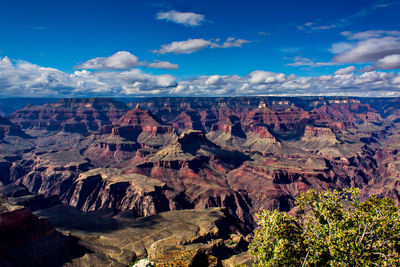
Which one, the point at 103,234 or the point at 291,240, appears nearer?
the point at 291,240

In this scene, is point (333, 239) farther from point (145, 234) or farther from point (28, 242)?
point (145, 234)

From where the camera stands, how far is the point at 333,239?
997 inches

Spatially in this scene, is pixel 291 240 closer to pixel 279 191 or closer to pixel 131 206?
pixel 131 206

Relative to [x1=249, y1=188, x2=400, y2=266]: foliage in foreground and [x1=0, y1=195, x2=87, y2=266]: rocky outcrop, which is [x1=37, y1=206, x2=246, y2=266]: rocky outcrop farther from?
[x1=249, y1=188, x2=400, y2=266]: foliage in foreground

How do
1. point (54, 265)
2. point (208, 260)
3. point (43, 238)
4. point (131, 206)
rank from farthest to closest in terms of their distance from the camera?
point (131, 206)
point (43, 238)
point (54, 265)
point (208, 260)

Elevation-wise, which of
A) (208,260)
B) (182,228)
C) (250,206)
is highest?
(208,260)

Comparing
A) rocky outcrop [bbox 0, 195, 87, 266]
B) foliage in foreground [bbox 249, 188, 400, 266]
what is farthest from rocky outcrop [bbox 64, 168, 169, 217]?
foliage in foreground [bbox 249, 188, 400, 266]

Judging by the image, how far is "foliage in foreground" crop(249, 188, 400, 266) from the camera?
24266 millimetres

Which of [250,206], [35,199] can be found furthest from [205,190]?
[35,199]

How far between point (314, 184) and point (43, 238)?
178m

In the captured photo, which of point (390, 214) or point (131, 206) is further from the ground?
point (390, 214)

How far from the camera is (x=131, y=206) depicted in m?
147

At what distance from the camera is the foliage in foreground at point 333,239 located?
2427 centimetres

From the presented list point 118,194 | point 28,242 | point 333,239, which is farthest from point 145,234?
point 118,194
